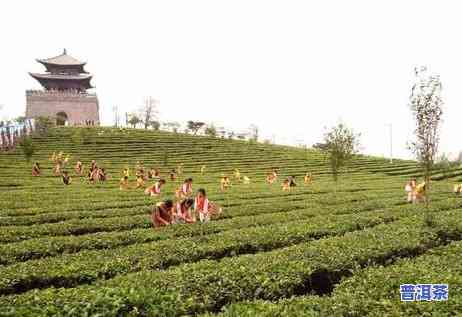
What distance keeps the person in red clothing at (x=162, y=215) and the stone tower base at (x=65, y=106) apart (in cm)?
7801

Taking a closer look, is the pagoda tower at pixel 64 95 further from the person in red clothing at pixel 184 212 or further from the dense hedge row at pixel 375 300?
the dense hedge row at pixel 375 300

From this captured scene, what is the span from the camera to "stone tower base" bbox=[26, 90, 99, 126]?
300 feet

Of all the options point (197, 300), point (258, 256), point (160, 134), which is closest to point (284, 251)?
point (258, 256)

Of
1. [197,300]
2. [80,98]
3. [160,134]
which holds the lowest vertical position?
[197,300]

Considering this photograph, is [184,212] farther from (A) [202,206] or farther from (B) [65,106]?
(B) [65,106]

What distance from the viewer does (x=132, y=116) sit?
109 metres

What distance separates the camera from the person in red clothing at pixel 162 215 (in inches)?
604

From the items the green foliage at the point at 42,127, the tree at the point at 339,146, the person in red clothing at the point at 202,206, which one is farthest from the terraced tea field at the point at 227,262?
the green foliage at the point at 42,127

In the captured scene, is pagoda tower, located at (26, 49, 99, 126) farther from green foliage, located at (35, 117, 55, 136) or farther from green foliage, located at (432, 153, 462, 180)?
green foliage, located at (432, 153, 462, 180)

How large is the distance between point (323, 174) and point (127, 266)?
44066 millimetres

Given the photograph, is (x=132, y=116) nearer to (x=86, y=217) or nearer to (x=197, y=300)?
(x=86, y=217)

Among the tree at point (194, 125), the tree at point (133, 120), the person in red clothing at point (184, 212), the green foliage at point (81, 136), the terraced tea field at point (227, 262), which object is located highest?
the tree at point (133, 120)

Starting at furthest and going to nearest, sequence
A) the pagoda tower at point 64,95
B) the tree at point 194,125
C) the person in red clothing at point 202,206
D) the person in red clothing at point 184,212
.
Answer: the tree at point 194,125 < the pagoda tower at point 64,95 < the person in red clothing at point 202,206 < the person in red clothing at point 184,212

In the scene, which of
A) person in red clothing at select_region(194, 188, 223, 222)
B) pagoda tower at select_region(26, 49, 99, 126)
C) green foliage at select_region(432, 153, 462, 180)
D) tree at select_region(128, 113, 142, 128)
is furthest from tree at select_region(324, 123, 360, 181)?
tree at select_region(128, 113, 142, 128)
